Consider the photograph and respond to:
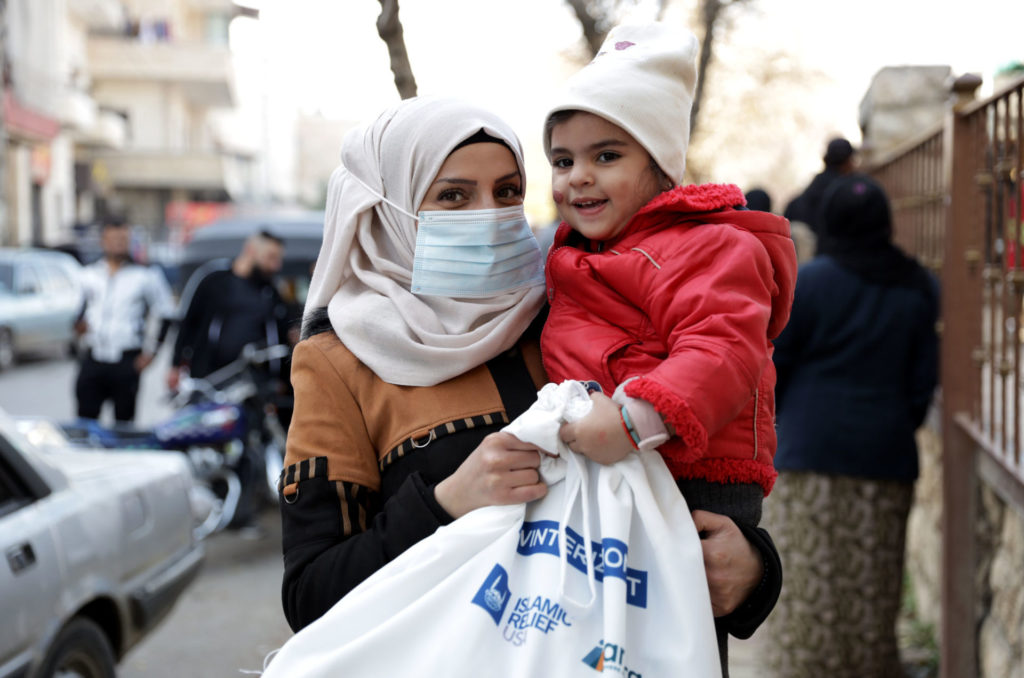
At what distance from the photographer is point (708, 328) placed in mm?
1493

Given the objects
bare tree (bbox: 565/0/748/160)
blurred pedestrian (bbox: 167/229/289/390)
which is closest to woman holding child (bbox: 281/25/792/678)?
blurred pedestrian (bbox: 167/229/289/390)

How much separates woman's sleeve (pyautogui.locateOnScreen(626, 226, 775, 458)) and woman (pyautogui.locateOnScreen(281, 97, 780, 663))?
8.5 inches

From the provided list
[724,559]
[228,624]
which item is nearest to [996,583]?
[724,559]

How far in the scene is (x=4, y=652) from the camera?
302 cm

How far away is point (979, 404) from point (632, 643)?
2.69 metres

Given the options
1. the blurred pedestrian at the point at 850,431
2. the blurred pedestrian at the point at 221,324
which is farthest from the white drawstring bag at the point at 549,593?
the blurred pedestrian at the point at 221,324

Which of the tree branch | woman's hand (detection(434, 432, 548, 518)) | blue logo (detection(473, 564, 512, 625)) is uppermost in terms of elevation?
the tree branch

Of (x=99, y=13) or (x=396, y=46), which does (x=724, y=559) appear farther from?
(x=99, y=13)

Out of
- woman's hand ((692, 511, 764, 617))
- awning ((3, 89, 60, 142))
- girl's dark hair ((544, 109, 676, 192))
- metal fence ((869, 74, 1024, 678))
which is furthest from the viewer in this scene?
awning ((3, 89, 60, 142))

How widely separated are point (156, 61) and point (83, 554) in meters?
36.2

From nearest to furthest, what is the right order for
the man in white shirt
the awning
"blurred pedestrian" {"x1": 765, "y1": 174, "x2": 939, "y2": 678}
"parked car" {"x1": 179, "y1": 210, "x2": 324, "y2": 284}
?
"blurred pedestrian" {"x1": 765, "y1": 174, "x2": 939, "y2": 678}
the man in white shirt
"parked car" {"x1": 179, "y1": 210, "x2": 324, "y2": 284}
the awning

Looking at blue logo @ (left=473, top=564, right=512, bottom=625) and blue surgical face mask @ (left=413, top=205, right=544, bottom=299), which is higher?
blue surgical face mask @ (left=413, top=205, right=544, bottom=299)

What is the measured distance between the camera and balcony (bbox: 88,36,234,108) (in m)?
35.9

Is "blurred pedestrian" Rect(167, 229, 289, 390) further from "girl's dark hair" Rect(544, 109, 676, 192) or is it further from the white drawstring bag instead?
the white drawstring bag
